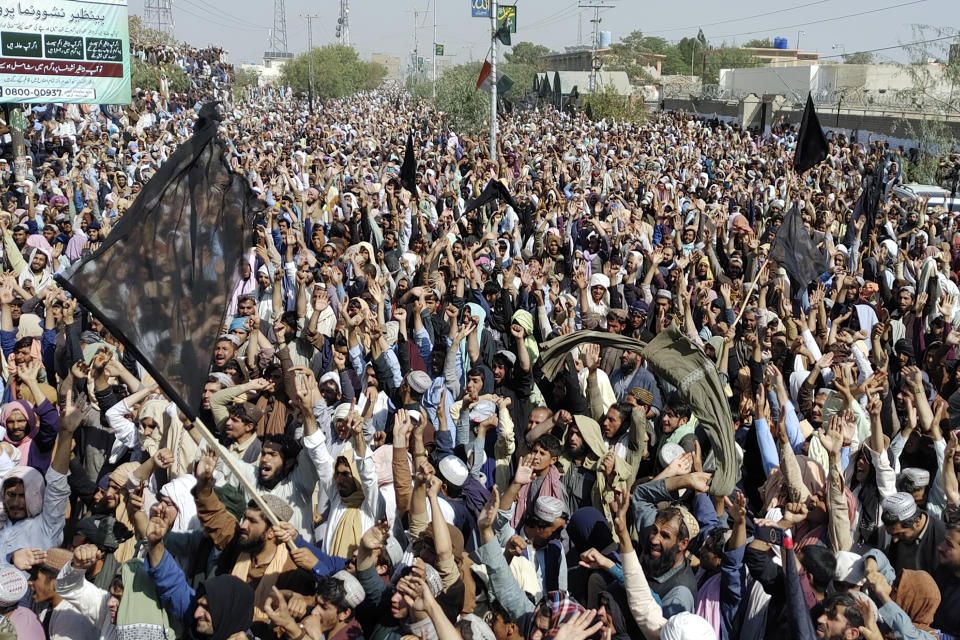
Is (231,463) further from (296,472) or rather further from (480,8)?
(480,8)

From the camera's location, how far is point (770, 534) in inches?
132

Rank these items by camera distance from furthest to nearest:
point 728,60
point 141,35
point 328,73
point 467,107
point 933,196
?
point 728,60 < point 328,73 < point 141,35 < point 467,107 < point 933,196

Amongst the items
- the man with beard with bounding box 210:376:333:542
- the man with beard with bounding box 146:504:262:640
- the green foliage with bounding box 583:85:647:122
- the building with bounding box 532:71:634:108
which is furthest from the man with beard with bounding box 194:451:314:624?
the building with bounding box 532:71:634:108

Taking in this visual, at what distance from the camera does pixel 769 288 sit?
7957mm

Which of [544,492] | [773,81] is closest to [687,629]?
[544,492]

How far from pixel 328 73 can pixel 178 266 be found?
61.2 m

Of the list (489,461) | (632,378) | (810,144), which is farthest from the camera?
(810,144)

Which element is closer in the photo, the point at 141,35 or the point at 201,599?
the point at 201,599

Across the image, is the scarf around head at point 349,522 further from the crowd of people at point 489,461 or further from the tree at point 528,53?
the tree at point 528,53

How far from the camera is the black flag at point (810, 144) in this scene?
35.8ft

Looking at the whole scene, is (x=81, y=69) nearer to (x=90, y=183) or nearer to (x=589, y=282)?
(x=90, y=183)

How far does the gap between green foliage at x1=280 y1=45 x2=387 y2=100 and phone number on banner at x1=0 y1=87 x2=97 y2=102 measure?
146 feet

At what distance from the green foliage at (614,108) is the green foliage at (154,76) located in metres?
16.4

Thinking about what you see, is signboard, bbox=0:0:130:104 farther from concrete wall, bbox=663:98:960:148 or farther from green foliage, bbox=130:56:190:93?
concrete wall, bbox=663:98:960:148
